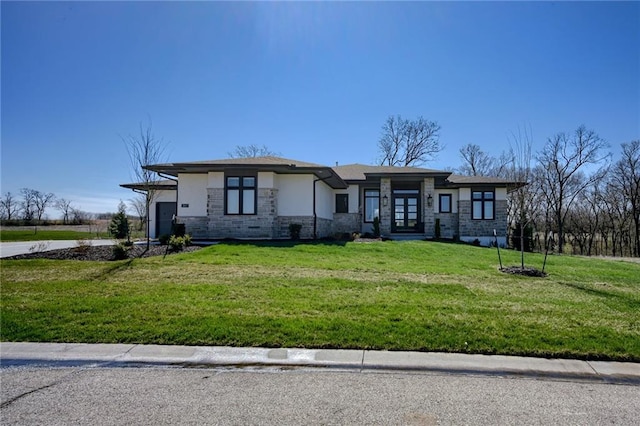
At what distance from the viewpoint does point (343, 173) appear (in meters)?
22.8

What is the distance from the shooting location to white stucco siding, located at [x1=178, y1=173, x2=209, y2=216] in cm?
1778

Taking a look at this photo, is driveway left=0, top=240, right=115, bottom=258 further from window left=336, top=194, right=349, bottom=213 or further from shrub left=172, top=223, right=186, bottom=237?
window left=336, top=194, right=349, bottom=213

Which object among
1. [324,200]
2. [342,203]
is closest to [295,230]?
[324,200]

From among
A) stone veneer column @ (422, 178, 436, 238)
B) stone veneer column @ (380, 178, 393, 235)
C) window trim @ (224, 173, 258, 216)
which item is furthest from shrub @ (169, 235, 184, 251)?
stone veneer column @ (422, 178, 436, 238)

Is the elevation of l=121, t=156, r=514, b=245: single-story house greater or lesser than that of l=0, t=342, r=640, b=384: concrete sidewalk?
greater

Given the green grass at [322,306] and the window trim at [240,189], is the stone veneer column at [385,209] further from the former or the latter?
the green grass at [322,306]

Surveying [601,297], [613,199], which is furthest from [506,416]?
[613,199]

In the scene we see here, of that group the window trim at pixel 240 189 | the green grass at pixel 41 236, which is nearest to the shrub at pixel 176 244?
the window trim at pixel 240 189

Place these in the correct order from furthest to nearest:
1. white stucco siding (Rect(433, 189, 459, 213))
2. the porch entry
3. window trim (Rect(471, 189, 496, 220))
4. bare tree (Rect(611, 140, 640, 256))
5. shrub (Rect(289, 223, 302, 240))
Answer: bare tree (Rect(611, 140, 640, 256)), white stucco siding (Rect(433, 189, 459, 213)), window trim (Rect(471, 189, 496, 220)), the porch entry, shrub (Rect(289, 223, 302, 240))

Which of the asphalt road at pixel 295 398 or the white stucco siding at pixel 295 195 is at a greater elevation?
the white stucco siding at pixel 295 195

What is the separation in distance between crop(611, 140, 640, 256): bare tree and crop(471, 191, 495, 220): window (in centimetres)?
1536

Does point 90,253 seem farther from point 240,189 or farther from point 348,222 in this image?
point 348,222

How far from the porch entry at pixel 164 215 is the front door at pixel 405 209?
12.7 metres

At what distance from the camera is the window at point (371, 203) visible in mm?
21734
